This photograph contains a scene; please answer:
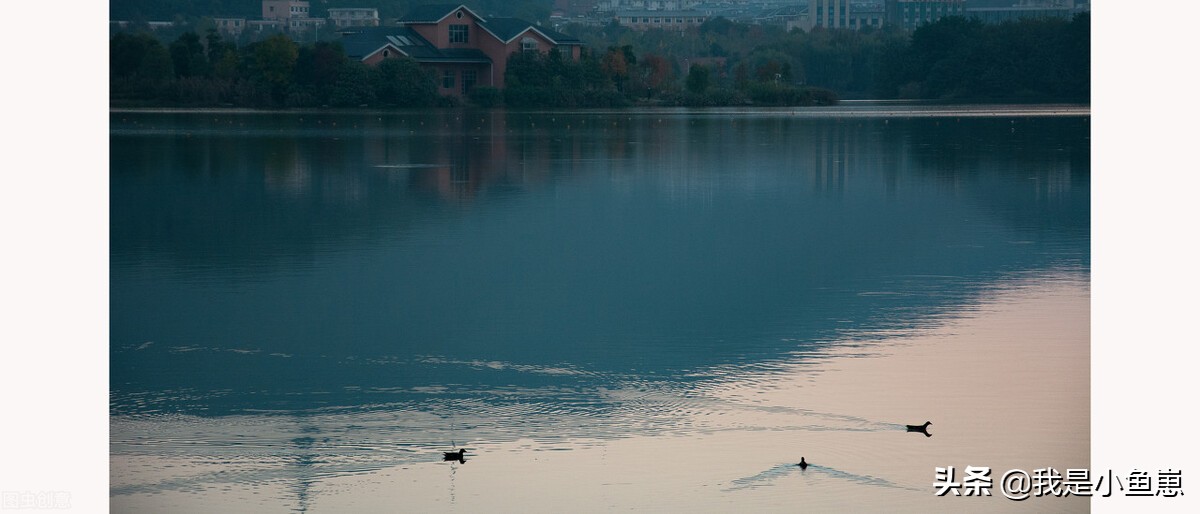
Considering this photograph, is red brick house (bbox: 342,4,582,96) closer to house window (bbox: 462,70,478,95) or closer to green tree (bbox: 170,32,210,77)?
house window (bbox: 462,70,478,95)

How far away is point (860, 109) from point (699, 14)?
35.0 feet

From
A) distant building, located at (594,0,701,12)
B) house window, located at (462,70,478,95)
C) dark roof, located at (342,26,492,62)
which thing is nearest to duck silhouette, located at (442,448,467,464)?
distant building, located at (594,0,701,12)

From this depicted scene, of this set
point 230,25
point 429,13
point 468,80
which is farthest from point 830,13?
point 230,25

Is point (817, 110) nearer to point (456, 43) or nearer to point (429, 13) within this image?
point (456, 43)

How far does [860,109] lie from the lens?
3038 cm

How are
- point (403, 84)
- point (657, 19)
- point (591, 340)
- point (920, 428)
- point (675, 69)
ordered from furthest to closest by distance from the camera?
1. point (675, 69)
2. point (403, 84)
3. point (657, 19)
4. point (591, 340)
5. point (920, 428)

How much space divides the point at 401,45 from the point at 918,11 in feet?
27.3

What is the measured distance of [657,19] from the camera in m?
21.5

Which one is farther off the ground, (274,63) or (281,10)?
(281,10)

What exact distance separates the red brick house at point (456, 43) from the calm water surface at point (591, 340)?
784 centimetres

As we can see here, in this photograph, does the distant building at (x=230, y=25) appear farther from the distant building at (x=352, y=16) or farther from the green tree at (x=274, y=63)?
the distant building at (x=352, y=16)

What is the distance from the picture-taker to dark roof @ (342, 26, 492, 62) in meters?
23.6

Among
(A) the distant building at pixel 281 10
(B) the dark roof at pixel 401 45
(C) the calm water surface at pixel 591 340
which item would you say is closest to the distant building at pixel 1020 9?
(B) the dark roof at pixel 401 45

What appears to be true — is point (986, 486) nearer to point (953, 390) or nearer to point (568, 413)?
point (953, 390)
